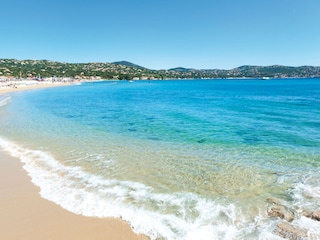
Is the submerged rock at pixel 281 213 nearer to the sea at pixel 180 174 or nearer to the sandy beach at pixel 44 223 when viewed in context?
the sea at pixel 180 174

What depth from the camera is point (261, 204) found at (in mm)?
8227

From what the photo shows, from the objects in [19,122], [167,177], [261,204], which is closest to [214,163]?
[167,177]

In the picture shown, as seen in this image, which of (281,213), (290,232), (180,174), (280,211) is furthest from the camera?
(180,174)

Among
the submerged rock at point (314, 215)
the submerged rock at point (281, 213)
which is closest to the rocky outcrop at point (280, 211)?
the submerged rock at point (281, 213)

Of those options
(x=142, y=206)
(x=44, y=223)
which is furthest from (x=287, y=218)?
(x=44, y=223)

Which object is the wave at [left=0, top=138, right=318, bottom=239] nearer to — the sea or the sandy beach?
the sea

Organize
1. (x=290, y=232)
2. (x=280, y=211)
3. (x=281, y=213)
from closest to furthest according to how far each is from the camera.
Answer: (x=290, y=232)
(x=281, y=213)
(x=280, y=211)

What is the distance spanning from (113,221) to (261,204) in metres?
5.13

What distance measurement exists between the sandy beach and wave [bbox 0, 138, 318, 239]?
298mm

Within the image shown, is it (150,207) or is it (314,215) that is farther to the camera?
(150,207)

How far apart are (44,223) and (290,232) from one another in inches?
286

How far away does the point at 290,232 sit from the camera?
6512 millimetres

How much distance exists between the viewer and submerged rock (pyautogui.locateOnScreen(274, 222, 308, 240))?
633 centimetres

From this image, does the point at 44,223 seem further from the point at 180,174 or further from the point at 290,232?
the point at 290,232
